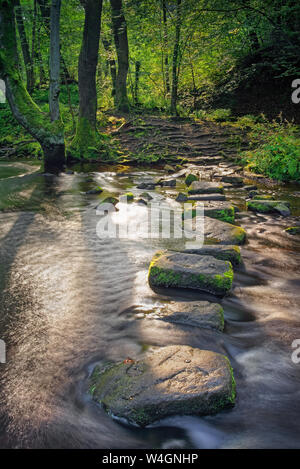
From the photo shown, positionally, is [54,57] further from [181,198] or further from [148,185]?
[181,198]

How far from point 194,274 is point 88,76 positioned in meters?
10.1

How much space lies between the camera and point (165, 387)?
1935 millimetres

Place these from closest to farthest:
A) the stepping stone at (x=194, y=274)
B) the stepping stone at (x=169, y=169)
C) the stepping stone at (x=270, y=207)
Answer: the stepping stone at (x=194, y=274) < the stepping stone at (x=270, y=207) < the stepping stone at (x=169, y=169)

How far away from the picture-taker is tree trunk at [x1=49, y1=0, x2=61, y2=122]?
8.23 m

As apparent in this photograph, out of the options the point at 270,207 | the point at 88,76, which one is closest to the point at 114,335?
the point at 270,207

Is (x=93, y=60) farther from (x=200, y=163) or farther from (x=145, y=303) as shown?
(x=145, y=303)

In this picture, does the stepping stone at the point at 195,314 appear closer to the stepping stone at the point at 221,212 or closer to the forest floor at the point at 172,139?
the stepping stone at the point at 221,212

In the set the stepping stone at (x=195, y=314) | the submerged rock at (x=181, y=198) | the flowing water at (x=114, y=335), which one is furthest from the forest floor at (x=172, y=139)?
the stepping stone at (x=195, y=314)

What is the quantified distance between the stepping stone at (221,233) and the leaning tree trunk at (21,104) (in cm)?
584

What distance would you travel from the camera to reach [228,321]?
2.87 m

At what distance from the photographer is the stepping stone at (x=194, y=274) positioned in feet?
10.7

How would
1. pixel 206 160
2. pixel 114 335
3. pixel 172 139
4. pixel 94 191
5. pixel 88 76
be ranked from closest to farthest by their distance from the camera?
pixel 114 335 → pixel 94 191 → pixel 88 76 → pixel 206 160 → pixel 172 139

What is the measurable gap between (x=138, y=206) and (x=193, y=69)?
48.3 feet

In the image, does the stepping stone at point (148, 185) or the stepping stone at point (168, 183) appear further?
the stepping stone at point (168, 183)
